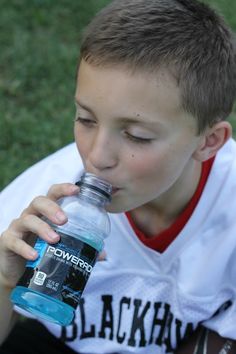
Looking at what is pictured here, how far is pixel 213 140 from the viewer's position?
1.96m

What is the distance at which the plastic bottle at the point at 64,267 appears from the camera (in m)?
1.58

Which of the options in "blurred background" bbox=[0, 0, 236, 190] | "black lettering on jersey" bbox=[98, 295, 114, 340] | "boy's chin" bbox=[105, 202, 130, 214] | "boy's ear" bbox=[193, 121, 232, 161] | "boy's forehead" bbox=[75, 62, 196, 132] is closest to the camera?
"boy's forehead" bbox=[75, 62, 196, 132]

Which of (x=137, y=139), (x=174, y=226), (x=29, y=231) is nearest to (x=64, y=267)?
(x=29, y=231)

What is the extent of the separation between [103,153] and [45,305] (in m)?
0.37

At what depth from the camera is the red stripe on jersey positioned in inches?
80.9

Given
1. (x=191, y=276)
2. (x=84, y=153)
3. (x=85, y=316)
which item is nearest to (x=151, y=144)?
(x=84, y=153)

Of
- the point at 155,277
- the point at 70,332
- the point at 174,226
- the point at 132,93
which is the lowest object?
the point at 70,332

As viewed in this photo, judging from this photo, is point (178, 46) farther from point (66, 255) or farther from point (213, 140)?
point (66, 255)

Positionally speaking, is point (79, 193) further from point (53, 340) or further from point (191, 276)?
point (53, 340)

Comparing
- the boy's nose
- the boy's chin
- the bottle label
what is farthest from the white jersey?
the bottle label

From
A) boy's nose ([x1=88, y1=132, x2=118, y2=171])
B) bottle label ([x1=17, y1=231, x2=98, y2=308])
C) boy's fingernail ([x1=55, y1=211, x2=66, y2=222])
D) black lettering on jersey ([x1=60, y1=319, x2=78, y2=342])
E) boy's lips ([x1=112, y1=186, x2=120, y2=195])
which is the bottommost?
black lettering on jersey ([x1=60, y1=319, x2=78, y2=342])

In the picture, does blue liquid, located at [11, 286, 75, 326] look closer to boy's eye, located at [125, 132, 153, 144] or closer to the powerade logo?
the powerade logo

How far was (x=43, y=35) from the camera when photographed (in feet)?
12.9

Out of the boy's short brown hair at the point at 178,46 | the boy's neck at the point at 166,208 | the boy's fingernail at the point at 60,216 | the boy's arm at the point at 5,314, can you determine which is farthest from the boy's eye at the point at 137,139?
the boy's arm at the point at 5,314
